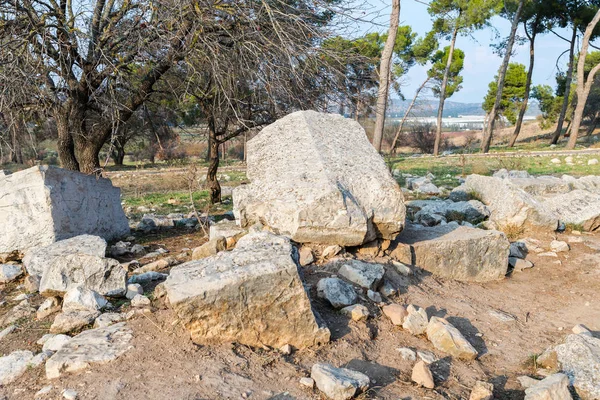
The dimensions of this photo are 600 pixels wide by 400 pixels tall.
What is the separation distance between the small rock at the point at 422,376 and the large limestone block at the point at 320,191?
1558 mm

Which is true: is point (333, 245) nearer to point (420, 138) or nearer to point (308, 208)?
point (308, 208)

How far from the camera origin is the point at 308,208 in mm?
3945

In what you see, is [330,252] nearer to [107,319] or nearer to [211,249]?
[211,249]

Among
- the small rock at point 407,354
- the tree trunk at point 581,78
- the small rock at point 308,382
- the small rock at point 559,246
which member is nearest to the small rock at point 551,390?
the small rock at point 407,354

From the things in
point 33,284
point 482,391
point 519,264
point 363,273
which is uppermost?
point 363,273

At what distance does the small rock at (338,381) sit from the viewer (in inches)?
90.3

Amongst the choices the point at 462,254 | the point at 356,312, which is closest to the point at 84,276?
the point at 356,312

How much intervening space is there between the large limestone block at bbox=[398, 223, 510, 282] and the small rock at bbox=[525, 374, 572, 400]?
2.12 metres

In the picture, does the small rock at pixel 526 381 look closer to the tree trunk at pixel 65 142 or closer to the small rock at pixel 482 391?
the small rock at pixel 482 391

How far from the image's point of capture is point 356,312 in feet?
10.6

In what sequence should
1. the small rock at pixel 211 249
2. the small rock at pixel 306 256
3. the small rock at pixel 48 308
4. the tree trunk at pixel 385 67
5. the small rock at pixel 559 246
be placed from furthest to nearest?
the tree trunk at pixel 385 67
the small rock at pixel 559 246
the small rock at pixel 211 249
the small rock at pixel 306 256
the small rock at pixel 48 308

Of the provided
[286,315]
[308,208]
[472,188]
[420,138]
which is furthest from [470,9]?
[286,315]

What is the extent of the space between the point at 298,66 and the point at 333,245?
10.1 feet

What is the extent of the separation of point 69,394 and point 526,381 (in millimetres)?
2468
